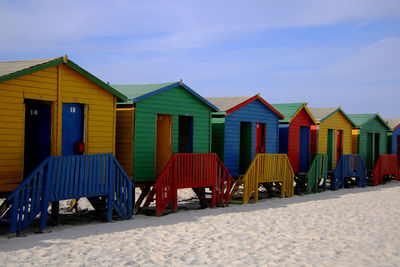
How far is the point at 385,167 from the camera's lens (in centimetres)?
2620

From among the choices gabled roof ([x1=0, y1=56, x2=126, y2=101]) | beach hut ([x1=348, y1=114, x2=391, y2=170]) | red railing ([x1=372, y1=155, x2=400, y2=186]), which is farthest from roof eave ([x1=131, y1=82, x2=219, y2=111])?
red railing ([x1=372, y1=155, x2=400, y2=186])

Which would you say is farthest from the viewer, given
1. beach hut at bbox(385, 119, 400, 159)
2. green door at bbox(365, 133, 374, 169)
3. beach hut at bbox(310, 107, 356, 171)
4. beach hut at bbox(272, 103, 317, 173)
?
beach hut at bbox(385, 119, 400, 159)

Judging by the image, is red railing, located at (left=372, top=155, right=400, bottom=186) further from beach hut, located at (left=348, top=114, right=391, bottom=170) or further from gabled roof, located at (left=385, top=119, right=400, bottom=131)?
gabled roof, located at (left=385, top=119, right=400, bottom=131)

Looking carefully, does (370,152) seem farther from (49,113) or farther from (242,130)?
(49,113)

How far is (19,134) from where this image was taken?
10.5 meters

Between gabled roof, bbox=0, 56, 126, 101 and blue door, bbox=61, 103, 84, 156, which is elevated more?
gabled roof, bbox=0, 56, 126, 101

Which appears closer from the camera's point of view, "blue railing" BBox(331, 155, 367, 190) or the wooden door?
"blue railing" BBox(331, 155, 367, 190)

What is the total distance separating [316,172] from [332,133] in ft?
10.6

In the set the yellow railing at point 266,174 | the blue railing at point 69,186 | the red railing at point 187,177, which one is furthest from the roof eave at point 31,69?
the yellow railing at point 266,174

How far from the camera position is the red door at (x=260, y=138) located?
18234 millimetres

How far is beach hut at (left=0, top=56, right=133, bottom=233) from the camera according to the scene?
10203mm

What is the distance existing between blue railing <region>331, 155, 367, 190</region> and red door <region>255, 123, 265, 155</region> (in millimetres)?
5286

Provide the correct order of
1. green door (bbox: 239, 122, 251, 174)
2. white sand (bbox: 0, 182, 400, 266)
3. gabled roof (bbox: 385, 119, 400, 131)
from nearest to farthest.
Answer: white sand (bbox: 0, 182, 400, 266), green door (bbox: 239, 122, 251, 174), gabled roof (bbox: 385, 119, 400, 131)

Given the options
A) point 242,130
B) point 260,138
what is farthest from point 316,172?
point 242,130
